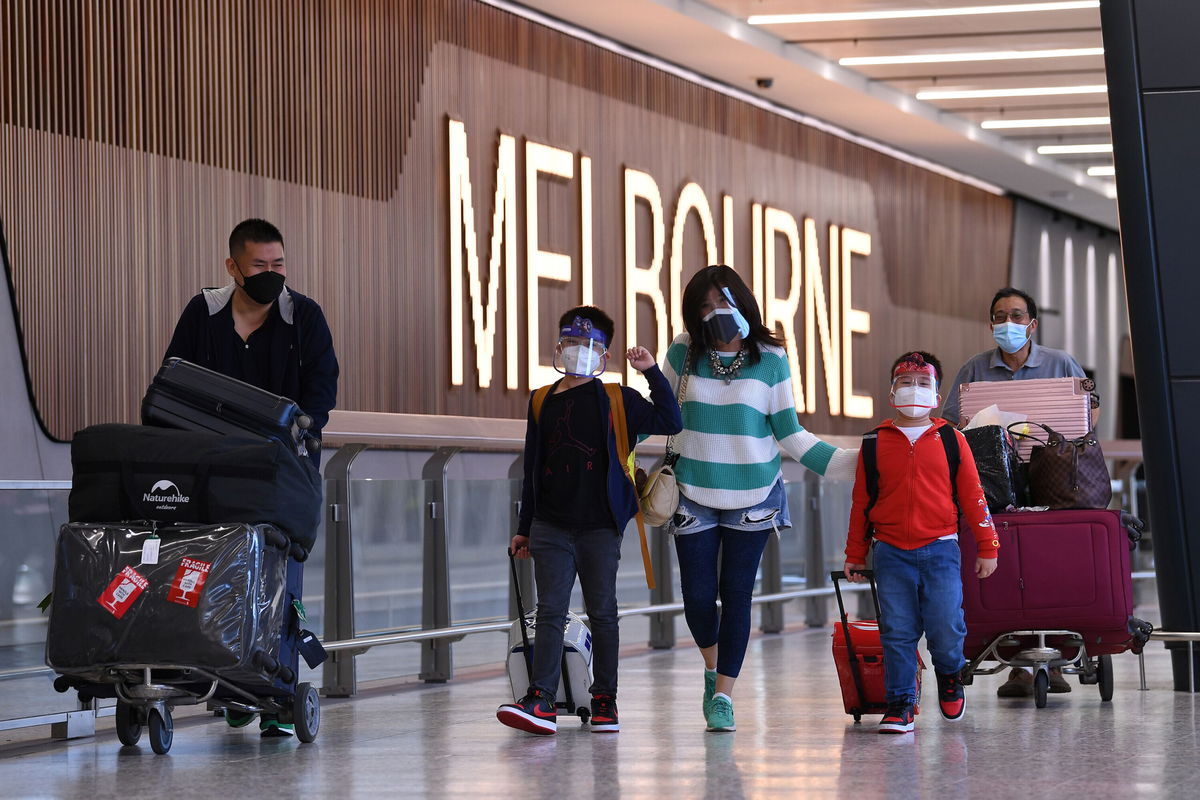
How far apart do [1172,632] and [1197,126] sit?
199cm

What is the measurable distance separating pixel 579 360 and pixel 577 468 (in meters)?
0.35

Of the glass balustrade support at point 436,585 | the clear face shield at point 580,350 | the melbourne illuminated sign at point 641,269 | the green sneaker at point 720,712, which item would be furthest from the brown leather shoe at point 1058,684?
the melbourne illuminated sign at point 641,269

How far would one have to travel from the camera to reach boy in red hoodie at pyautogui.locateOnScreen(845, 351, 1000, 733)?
557 centimetres

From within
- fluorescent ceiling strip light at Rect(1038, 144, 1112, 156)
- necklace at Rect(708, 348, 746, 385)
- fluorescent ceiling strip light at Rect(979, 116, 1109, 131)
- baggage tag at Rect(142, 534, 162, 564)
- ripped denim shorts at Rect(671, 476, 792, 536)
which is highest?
fluorescent ceiling strip light at Rect(1038, 144, 1112, 156)

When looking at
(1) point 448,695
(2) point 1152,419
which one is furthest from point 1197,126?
(1) point 448,695

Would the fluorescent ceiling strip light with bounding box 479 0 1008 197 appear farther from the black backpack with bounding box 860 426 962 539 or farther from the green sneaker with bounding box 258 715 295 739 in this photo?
the green sneaker with bounding box 258 715 295 739

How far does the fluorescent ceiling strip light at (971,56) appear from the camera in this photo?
47.9 feet

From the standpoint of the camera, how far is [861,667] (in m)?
5.82

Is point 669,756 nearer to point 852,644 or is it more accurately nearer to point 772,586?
point 852,644

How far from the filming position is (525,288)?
12.4m

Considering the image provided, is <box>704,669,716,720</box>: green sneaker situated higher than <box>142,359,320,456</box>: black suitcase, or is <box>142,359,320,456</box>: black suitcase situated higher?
<box>142,359,320,456</box>: black suitcase

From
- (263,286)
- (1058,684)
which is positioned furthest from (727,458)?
(1058,684)

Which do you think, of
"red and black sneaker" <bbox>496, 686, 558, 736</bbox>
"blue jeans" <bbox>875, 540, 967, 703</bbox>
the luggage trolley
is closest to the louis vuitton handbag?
"blue jeans" <bbox>875, 540, 967, 703</bbox>

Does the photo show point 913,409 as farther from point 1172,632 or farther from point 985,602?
point 1172,632
